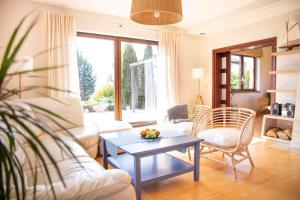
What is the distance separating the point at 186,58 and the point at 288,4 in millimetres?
2362

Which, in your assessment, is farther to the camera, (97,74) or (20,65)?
(97,74)

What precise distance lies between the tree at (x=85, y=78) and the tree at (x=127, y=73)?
2.15 feet

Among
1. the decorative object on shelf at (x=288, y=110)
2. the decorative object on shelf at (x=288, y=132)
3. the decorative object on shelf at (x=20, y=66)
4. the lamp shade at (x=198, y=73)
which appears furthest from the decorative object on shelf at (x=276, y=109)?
the decorative object on shelf at (x=20, y=66)

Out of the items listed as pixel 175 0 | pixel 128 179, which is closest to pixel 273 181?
pixel 128 179

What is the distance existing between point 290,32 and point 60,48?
13.3 ft

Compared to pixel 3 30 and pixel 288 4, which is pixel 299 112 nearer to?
pixel 288 4

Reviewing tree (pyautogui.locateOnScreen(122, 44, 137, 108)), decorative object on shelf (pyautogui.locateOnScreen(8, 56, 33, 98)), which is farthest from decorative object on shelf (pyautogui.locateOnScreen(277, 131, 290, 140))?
decorative object on shelf (pyautogui.locateOnScreen(8, 56, 33, 98))

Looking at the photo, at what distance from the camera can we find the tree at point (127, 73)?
4734mm

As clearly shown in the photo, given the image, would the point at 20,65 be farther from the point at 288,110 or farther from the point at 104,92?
the point at 288,110

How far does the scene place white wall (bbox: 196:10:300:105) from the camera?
13.7 ft

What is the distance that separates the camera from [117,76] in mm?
4629

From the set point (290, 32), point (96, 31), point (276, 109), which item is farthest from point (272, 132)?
point (96, 31)

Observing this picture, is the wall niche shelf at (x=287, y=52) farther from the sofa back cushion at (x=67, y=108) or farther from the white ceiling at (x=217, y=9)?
the sofa back cushion at (x=67, y=108)

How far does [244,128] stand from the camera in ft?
8.62
